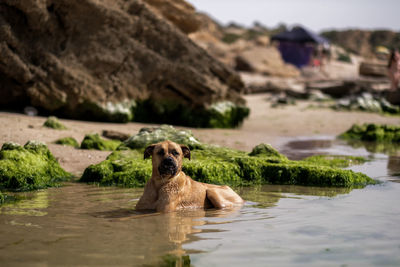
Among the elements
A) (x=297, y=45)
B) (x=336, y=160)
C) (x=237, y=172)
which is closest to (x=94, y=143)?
(x=237, y=172)

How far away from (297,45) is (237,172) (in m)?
43.3

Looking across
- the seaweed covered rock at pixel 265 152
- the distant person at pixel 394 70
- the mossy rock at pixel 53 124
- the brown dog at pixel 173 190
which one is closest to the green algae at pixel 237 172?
the seaweed covered rock at pixel 265 152

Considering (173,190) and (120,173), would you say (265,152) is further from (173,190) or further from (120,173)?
(173,190)

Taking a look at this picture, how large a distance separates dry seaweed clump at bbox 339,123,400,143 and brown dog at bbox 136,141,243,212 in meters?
9.92

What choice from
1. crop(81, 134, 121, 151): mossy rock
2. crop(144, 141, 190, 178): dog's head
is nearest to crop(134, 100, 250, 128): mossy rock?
crop(81, 134, 121, 151): mossy rock

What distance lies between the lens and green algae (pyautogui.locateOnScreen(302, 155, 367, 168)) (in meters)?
11.2

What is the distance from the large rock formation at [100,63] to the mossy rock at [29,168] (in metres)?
5.23

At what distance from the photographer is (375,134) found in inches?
631

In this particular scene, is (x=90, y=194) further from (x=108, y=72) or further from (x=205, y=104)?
(x=205, y=104)

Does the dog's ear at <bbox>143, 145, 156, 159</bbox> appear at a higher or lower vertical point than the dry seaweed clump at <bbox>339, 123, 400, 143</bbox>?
lower

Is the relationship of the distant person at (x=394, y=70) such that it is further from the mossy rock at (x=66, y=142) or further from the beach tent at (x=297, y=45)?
the beach tent at (x=297, y=45)

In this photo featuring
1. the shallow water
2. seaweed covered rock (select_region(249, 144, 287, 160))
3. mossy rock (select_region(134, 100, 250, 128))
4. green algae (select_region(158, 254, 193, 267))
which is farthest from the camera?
mossy rock (select_region(134, 100, 250, 128))

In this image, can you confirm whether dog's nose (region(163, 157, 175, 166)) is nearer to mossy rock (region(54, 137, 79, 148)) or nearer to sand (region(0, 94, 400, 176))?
sand (region(0, 94, 400, 176))

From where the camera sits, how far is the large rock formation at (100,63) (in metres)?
14.3
